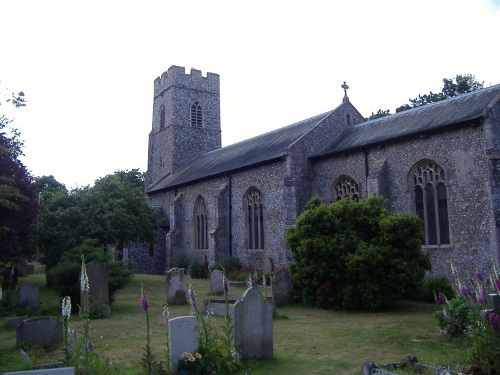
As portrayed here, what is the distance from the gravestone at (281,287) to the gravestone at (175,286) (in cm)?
315

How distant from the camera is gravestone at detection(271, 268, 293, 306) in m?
15.4

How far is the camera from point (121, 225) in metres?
21.2

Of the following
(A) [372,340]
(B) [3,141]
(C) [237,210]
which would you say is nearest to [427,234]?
(A) [372,340]

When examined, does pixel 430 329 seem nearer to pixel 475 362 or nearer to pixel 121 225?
pixel 475 362

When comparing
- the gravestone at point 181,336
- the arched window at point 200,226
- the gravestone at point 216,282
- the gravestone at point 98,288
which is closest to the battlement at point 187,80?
the arched window at point 200,226

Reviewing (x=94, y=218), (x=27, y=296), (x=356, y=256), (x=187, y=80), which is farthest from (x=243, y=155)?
(x=27, y=296)

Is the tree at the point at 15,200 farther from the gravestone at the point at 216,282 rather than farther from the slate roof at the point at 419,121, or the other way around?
the slate roof at the point at 419,121

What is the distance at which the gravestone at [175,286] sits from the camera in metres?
16.0

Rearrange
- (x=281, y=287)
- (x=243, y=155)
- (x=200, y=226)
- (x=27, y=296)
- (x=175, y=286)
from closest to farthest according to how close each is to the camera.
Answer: (x=27, y=296)
(x=281, y=287)
(x=175, y=286)
(x=243, y=155)
(x=200, y=226)

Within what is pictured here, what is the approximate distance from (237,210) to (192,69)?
17748mm

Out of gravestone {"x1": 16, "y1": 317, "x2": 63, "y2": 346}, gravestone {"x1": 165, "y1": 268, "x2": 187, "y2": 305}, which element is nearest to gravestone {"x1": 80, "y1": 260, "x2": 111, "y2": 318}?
gravestone {"x1": 165, "y1": 268, "x2": 187, "y2": 305}

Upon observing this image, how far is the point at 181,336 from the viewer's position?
22.3 ft

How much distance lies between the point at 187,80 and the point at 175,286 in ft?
87.9

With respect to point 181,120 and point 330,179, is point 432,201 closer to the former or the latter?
point 330,179
